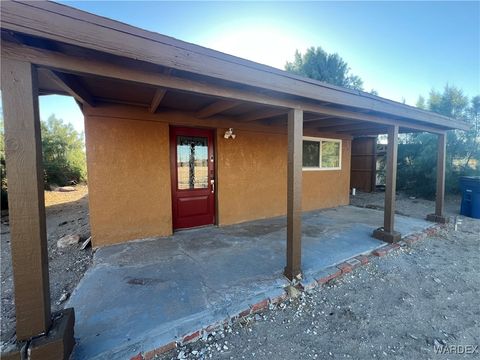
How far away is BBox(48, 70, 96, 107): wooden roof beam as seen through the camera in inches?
81.7

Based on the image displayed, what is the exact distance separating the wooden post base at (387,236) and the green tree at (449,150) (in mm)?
6398

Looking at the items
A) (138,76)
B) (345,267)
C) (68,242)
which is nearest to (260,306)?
(345,267)

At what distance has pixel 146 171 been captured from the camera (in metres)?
3.95

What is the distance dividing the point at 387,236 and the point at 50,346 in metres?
4.55

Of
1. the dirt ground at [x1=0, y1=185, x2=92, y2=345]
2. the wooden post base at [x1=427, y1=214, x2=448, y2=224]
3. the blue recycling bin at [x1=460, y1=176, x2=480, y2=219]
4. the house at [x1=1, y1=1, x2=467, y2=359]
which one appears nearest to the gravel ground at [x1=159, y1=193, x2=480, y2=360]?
the house at [x1=1, y1=1, x2=467, y2=359]

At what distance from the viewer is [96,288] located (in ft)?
8.07

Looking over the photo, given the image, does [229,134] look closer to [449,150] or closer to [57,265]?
[57,265]

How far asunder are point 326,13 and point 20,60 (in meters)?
7.21

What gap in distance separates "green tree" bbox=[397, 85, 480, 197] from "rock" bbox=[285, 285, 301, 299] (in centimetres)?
894

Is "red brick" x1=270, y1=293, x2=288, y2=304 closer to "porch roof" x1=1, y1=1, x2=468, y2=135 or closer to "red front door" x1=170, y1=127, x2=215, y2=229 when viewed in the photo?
"porch roof" x1=1, y1=1, x2=468, y2=135

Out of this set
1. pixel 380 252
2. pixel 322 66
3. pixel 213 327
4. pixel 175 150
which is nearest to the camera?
pixel 213 327

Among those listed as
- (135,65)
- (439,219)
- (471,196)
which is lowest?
(439,219)

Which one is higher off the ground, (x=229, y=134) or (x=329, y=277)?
(x=229, y=134)

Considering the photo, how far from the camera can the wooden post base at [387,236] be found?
3878 mm
